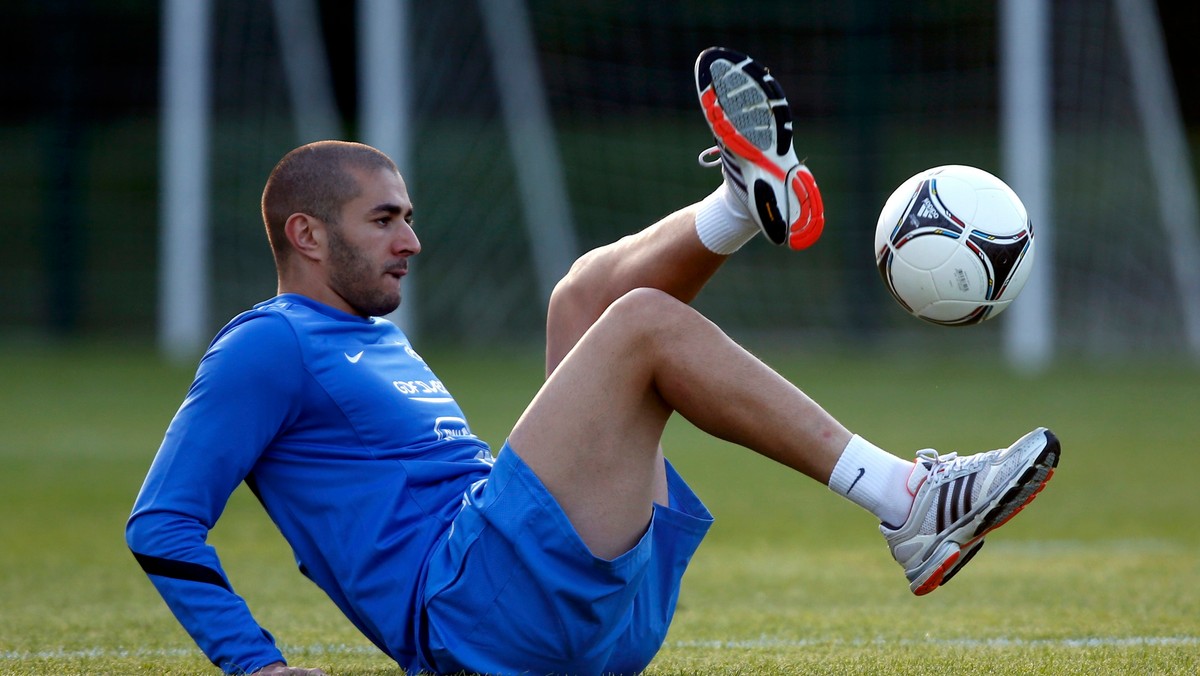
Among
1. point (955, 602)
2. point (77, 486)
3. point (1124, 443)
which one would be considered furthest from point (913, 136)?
point (955, 602)

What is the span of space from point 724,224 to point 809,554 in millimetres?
3123

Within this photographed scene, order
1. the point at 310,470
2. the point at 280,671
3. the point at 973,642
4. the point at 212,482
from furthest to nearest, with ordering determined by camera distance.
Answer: the point at 973,642 → the point at 310,470 → the point at 212,482 → the point at 280,671

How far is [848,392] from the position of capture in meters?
12.7

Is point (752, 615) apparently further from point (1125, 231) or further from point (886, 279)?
point (1125, 231)

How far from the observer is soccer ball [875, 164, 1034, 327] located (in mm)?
3891

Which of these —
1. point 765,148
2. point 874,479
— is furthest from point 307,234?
point 874,479

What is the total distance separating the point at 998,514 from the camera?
3439 millimetres

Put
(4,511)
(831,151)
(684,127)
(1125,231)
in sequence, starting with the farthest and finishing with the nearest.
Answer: (831,151) → (684,127) → (1125,231) → (4,511)

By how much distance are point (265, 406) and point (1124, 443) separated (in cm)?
803

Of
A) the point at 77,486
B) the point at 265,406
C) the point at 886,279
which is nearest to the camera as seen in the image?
the point at 265,406

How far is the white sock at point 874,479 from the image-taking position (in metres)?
3.48

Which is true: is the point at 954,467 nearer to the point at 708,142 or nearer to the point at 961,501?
the point at 961,501

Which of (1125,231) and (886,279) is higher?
(886,279)

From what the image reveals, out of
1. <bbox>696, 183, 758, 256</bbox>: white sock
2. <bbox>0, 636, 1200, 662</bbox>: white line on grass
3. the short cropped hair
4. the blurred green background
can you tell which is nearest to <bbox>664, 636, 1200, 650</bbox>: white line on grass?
<bbox>0, 636, 1200, 662</bbox>: white line on grass
